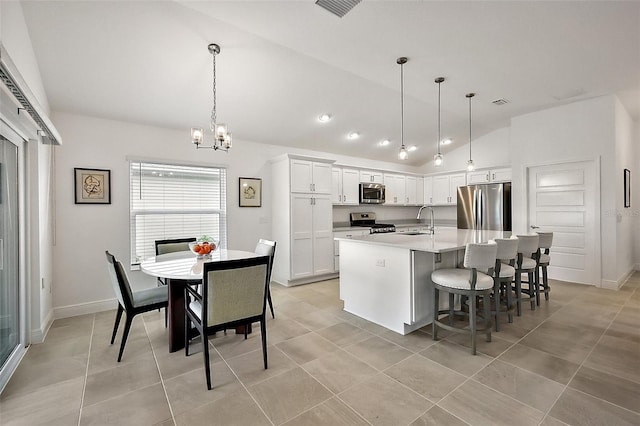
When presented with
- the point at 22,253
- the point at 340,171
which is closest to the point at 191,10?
the point at 22,253

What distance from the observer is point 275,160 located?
4949mm

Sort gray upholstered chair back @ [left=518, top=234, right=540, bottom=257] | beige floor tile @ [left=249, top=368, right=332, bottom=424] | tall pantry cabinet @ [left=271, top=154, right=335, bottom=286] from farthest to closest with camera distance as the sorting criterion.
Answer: tall pantry cabinet @ [left=271, top=154, right=335, bottom=286] → gray upholstered chair back @ [left=518, top=234, right=540, bottom=257] → beige floor tile @ [left=249, top=368, right=332, bottom=424]

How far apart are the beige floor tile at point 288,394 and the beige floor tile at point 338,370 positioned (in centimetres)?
7

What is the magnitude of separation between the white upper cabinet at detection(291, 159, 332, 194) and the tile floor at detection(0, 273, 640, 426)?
7.65ft

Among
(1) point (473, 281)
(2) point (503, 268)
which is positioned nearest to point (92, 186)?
(1) point (473, 281)

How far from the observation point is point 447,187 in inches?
262

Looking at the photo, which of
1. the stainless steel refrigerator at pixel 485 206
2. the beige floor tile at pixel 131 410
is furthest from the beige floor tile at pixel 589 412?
the stainless steel refrigerator at pixel 485 206

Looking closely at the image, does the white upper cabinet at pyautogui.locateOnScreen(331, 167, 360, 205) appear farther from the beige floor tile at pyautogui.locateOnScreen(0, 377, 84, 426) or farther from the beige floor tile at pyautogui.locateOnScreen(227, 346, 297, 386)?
the beige floor tile at pyautogui.locateOnScreen(0, 377, 84, 426)

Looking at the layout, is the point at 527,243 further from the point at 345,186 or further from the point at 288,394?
the point at 345,186

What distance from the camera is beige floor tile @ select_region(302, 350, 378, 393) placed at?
2.05 metres

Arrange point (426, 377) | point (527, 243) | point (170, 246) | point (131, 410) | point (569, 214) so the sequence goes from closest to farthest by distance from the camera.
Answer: point (131, 410) < point (426, 377) < point (527, 243) < point (170, 246) < point (569, 214)

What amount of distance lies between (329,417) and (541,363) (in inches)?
69.5

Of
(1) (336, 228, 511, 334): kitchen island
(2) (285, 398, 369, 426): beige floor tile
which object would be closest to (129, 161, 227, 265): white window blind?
(1) (336, 228, 511, 334): kitchen island

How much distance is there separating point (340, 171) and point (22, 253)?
4.48m
